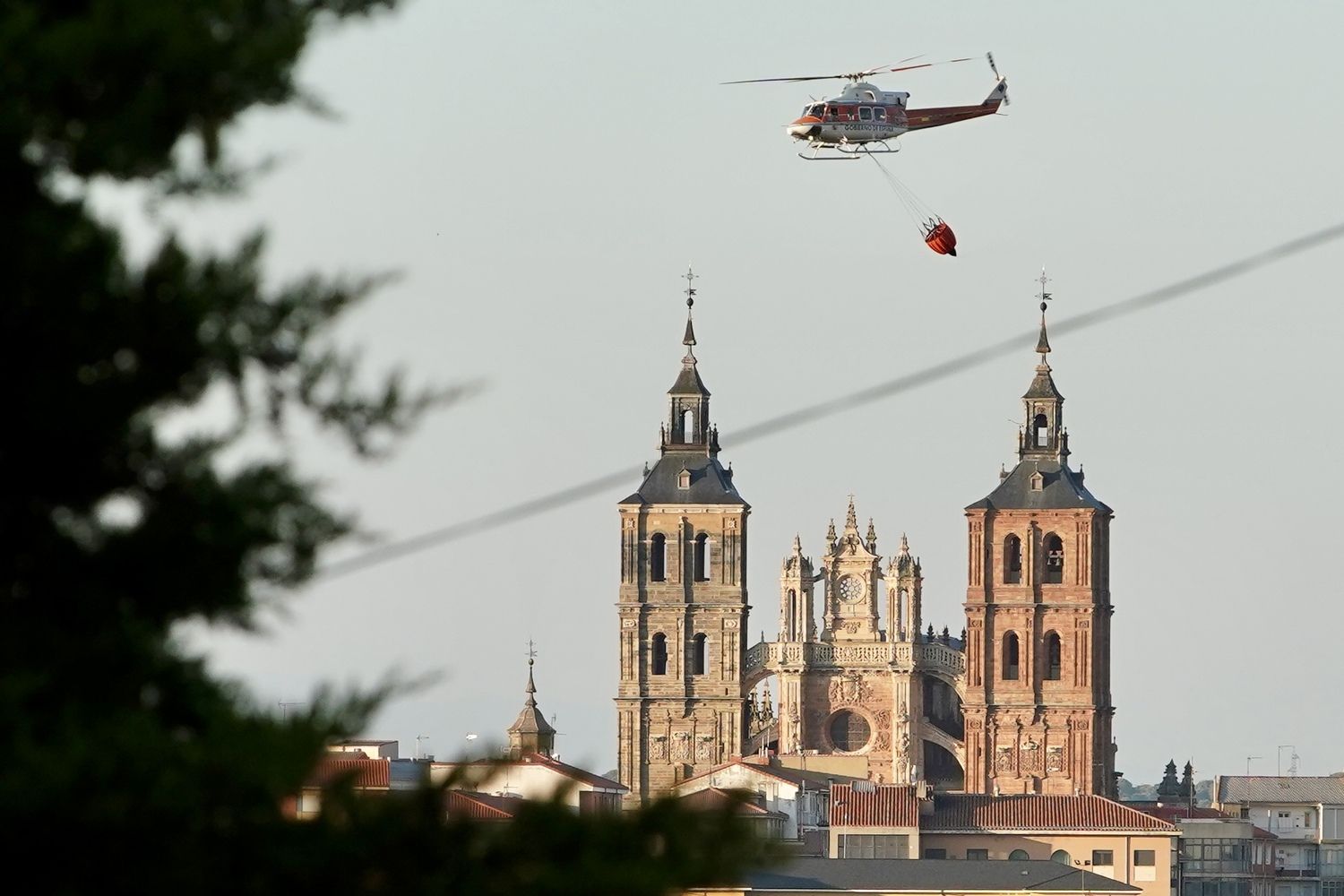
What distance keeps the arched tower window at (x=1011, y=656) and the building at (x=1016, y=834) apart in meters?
6.46

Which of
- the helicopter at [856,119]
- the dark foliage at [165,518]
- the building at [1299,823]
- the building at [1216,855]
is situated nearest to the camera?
the dark foliage at [165,518]

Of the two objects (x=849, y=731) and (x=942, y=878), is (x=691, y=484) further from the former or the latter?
(x=942, y=878)

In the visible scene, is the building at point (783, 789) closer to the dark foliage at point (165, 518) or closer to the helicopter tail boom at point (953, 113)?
the helicopter tail boom at point (953, 113)

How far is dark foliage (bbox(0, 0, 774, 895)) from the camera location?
9.15 m

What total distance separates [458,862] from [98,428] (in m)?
1.60

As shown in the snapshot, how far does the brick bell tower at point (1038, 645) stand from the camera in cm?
9519

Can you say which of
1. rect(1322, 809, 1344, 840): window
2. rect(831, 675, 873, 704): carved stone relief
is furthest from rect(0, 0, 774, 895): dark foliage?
rect(1322, 809, 1344, 840): window

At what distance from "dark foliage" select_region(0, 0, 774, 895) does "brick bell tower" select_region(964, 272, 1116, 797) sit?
86.2 meters

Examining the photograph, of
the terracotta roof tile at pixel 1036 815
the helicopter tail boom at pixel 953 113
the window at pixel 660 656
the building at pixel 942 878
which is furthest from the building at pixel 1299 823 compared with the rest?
the helicopter tail boom at pixel 953 113

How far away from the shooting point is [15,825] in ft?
29.5

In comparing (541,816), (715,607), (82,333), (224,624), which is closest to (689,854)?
(541,816)

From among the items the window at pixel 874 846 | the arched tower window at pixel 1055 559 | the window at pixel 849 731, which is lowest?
Result: the window at pixel 874 846

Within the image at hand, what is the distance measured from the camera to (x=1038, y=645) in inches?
3760

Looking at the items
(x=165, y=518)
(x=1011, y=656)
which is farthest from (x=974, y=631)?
(x=165, y=518)
